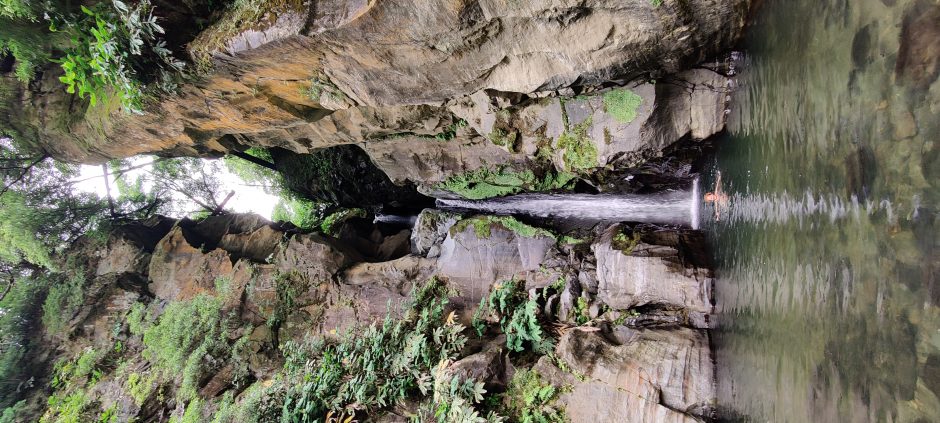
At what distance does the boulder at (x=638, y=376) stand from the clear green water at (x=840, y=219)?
0.89 m

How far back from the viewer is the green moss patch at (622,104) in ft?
20.5

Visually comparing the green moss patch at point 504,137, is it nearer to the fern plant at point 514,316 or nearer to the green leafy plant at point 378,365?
the fern plant at point 514,316

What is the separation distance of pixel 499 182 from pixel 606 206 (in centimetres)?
229

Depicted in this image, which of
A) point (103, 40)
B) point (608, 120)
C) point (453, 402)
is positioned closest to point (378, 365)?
point (453, 402)

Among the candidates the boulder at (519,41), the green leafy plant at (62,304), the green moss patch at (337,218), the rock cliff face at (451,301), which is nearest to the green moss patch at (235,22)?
the boulder at (519,41)

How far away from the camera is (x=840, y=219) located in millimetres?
2844

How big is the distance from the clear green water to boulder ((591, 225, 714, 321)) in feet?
4.75

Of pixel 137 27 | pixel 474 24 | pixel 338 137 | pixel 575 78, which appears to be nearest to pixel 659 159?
pixel 575 78

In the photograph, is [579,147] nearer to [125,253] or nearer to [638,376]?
[638,376]

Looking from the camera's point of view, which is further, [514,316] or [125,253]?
[125,253]

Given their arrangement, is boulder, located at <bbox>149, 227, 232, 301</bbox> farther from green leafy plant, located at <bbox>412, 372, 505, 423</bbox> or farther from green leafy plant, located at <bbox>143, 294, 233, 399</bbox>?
green leafy plant, located at <bbox>412, 372, 505, 423</bbox>

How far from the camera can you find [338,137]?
32.4 feet

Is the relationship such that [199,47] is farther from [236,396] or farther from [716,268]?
[716,268]

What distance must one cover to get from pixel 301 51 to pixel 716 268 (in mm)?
6267
